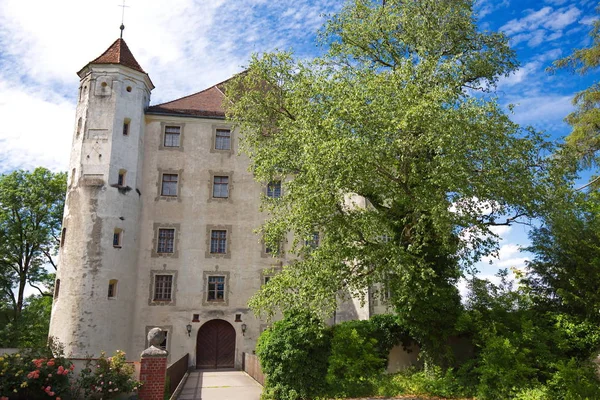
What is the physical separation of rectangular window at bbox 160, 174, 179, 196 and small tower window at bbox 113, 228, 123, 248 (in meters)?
3.13

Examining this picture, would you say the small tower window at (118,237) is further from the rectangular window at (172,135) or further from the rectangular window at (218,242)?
the rectangular window at (172,135)

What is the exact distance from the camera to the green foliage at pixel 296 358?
1440 cm

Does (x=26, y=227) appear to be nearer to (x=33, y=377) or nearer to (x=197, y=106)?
(x=197, y=106)

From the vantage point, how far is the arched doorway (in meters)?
24.9

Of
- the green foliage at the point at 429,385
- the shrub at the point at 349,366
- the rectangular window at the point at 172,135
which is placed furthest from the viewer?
the rectangular window at the point at 172,135

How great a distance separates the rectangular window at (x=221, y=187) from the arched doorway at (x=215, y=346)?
6.47m

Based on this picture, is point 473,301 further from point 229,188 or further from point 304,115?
point 229,188

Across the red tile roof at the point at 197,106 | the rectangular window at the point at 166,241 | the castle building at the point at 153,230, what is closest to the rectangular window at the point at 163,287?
the castle building at the point at 153,230

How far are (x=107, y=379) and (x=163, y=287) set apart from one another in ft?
45.9

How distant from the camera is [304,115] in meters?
15.6

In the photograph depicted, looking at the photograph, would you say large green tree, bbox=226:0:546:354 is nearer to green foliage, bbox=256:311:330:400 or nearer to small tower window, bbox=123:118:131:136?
green foliage, bbox=256:311:330:400

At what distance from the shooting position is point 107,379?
1134cm

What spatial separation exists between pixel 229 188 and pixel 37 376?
17.1 meters

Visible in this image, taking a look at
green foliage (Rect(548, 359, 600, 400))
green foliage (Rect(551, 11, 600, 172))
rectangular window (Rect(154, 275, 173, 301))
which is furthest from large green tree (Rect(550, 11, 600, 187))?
rectangular window (Rect(154, 275, 173, 301))
